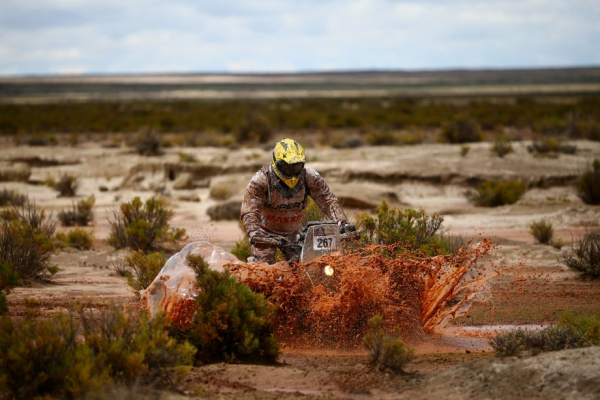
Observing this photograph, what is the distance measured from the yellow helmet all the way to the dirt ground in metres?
1.03

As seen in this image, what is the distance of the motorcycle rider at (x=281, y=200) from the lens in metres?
7.27

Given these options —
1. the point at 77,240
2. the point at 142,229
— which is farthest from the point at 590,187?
the point at 77,240

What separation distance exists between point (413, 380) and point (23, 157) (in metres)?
22.5

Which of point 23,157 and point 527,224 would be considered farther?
point 23,157

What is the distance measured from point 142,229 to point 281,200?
6107 mm

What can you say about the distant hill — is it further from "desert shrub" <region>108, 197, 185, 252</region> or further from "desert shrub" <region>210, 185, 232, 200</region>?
"desert shrub" <region>108, 197, 185, 252</region>

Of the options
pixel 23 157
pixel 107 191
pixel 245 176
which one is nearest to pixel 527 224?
pixel 245 176

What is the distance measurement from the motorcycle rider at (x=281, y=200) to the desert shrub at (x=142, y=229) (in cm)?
573

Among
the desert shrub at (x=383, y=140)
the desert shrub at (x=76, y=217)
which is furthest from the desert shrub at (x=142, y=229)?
the desert shrub at (x=383, y=140)

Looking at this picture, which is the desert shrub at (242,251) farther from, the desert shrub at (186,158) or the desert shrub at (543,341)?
the desert shrub at (186,158)

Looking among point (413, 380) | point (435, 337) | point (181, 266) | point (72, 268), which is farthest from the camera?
point (72, 268)

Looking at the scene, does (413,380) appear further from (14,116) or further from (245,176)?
(14,116)

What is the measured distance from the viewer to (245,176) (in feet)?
67.9

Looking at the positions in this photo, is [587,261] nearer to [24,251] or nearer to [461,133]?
[24,251]
